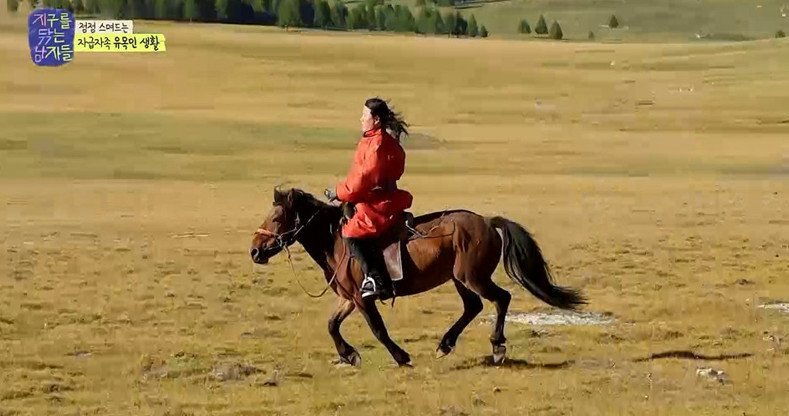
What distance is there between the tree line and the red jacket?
120 metres

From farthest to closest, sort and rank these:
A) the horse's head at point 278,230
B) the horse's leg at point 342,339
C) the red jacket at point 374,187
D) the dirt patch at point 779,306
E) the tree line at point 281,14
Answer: the tree line at point 281,14
the dirt patch at point 779,306
the horse's leg at point 342,339
the horse's head at point 278,230
the red jacket at point 374,187

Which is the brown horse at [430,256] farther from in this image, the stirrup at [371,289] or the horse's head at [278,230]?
the stirrup at [371,289]

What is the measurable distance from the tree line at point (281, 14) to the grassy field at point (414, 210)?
1874 inches

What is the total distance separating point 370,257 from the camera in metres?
11.4

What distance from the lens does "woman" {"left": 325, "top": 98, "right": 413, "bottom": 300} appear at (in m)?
11.1

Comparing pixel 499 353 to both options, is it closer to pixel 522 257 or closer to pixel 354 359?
pixel 522 257

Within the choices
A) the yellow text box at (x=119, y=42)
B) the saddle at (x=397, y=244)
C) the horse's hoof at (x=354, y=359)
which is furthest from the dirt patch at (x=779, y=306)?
the yellow text box at (x=119, y=42)

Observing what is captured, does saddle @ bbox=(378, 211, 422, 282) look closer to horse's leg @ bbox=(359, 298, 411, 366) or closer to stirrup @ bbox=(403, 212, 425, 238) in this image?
stirrup @ bbox=(403, 212, 425, 238)

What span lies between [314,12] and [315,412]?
139431 millimetres

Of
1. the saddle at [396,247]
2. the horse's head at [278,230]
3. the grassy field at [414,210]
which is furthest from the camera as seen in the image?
the horse's head at [278,230]

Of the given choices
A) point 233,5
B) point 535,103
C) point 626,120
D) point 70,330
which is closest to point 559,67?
point 535,103

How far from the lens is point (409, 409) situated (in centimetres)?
996

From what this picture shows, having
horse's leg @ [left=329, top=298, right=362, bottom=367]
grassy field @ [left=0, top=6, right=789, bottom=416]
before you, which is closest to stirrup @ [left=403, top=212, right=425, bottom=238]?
horse's leg @ [left=329, top=298, right=362, bottom=367]

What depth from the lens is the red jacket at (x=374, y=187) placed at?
1112cm
